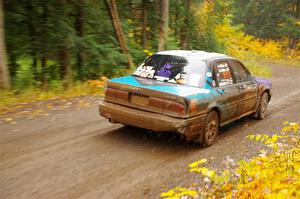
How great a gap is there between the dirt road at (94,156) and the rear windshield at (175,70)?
1174 mm

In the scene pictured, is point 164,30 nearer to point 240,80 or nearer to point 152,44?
point 152,44

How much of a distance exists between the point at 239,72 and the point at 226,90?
106cm

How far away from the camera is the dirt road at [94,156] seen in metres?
4.89

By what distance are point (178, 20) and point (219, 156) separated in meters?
15.6

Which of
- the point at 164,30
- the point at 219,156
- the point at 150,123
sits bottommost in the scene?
the point at 219,156

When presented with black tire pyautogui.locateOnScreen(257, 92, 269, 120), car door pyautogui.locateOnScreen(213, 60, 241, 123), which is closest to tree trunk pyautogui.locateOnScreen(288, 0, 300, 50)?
black tire pyautogui.locateOnScreen(257, 92, 269, 120)

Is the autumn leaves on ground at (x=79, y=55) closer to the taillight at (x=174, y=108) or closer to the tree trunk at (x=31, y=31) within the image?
the tree trunk at (x=31, y=31)

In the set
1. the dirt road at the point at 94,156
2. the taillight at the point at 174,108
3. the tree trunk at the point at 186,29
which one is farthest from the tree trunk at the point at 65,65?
the tree trunk at the point at 186,29

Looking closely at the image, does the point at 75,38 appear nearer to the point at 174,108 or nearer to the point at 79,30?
the point at 79,30

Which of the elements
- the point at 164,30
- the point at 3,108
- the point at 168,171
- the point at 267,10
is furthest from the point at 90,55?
the point at 267,10

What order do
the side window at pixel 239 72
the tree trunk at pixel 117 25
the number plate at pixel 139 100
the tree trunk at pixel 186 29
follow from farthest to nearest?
the tree trunk at pixel 186 29 → the tree trunk at pixel 117 25 → the side window at pixel 239 72 → the number plate at pixel 139 100

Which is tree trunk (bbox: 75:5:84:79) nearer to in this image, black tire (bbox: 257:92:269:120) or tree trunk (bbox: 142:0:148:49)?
tree trunk (bbox: 142:0:148:49)

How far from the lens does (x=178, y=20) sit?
21.1 metres

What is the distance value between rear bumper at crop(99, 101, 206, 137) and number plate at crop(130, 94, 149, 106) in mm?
132
